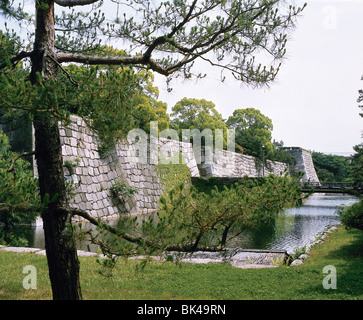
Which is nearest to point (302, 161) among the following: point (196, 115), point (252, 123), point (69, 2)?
point (252, 123)

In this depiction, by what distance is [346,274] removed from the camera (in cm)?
402

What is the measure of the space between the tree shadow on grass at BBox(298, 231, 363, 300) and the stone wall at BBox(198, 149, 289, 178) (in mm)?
10578

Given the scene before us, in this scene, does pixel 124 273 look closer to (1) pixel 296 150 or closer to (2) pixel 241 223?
(2) pixel 241 223

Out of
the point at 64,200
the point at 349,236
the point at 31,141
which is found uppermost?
the point at 31,141

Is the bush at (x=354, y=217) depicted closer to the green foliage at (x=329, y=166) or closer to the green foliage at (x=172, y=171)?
the green foliage at (x=172, y=171)

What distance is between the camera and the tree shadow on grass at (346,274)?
3.27 metres

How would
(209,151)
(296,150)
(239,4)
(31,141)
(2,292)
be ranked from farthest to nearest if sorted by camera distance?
(296,150) → (209,151) → (31,141) → (2,292) → (239,4)

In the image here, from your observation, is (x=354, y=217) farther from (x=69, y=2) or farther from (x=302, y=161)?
(x=302, y=161)

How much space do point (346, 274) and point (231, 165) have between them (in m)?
15.6

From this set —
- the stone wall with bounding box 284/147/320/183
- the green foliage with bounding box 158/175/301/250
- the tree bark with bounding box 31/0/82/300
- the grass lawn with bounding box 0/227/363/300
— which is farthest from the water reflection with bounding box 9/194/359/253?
the stone wall with bounding box 284/147/320/183

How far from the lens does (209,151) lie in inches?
693

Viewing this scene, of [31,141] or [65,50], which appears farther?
[31,141]
